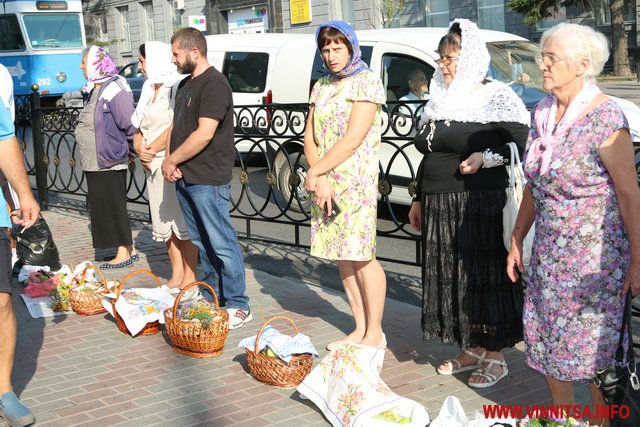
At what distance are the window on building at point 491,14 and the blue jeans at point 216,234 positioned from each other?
2413 centimetres

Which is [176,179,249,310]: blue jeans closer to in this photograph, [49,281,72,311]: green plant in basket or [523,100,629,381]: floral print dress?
[49,281,72,311]: green plant in basket

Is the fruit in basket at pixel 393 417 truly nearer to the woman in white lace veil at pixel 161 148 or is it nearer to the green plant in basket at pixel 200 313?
the green plant in basket at pixel 200 313

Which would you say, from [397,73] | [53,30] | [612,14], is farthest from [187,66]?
[53,30]

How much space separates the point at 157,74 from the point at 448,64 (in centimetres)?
274

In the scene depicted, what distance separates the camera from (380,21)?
99.7 feet

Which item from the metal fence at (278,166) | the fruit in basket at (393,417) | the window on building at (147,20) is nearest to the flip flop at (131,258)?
the metal fence at (278,166)

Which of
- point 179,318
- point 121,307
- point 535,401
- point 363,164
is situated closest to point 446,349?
point 535,401

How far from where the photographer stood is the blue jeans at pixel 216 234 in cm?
565

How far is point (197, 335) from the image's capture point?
5082 millimetres

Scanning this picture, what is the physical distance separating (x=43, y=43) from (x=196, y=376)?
2337 centimetres

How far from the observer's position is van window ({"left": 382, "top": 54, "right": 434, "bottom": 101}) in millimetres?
8992

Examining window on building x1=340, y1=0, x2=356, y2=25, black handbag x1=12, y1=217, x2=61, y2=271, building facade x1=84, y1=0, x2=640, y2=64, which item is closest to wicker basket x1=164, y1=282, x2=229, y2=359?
black handbag x1=12, y1=217, x2=61, y2=271

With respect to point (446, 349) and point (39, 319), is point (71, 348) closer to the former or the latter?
point (39, 319)

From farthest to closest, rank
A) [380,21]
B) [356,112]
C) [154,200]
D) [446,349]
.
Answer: [380,21] < [154,200] < [446,349] < [356,112]
